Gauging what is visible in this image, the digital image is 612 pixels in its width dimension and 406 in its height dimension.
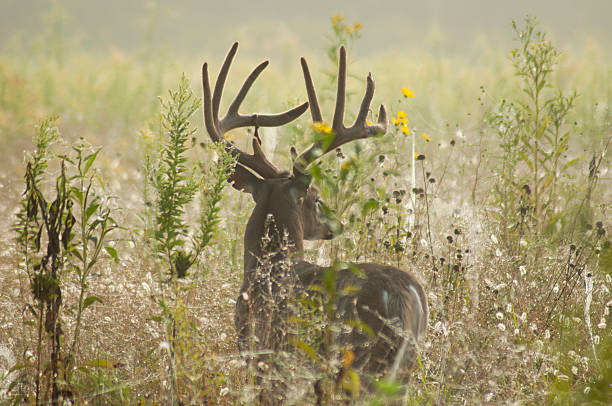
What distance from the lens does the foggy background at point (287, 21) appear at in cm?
2723

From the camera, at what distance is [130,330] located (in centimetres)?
378

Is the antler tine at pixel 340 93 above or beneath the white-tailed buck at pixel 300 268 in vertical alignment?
above

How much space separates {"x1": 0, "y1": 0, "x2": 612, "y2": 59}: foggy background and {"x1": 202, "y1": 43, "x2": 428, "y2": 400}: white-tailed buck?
20452mm

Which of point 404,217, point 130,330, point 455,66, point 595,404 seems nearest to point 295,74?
point 455,66

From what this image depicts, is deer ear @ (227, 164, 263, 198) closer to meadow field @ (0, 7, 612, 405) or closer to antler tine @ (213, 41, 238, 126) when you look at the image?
meadow field @ (0, 7, 612, 405)

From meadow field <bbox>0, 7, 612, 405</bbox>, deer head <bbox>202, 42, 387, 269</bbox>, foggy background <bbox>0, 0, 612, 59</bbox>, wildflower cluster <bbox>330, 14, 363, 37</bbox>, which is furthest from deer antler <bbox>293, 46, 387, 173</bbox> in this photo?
foggy background <bbox>0, 0, 612, 59</bbox>

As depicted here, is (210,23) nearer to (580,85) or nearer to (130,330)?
(580,85)

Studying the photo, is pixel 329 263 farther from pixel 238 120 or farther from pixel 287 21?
pixel 287 21

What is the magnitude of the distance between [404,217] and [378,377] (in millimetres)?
2195

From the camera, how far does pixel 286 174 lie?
14.7 ft

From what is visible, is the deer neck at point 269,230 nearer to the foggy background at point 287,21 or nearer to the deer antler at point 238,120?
the deer antler at point 238,120

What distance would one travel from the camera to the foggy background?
2723 centimetres

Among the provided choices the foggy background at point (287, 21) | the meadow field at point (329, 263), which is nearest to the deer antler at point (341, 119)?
the meadow field at point (329, 263)

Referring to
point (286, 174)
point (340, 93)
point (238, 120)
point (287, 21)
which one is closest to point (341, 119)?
point (340, 93)
